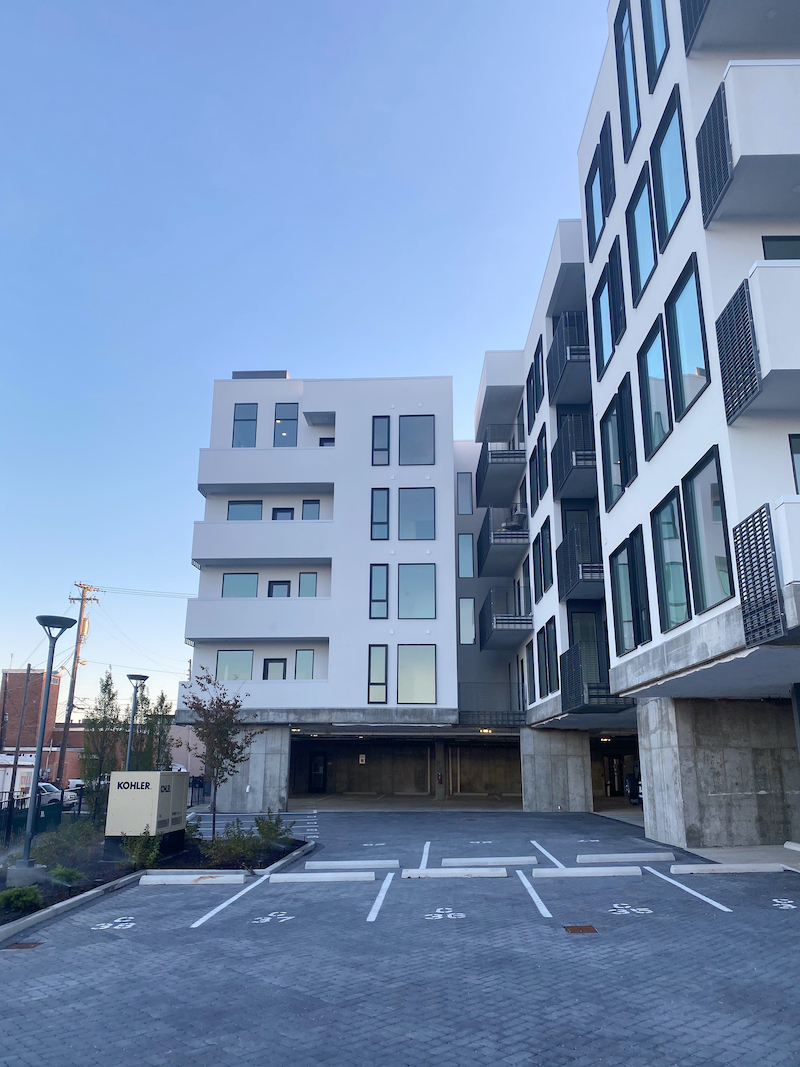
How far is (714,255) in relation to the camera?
1381 centimetres

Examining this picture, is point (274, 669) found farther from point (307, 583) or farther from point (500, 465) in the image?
point (500, 465)

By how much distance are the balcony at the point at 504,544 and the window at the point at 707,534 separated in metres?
18.3

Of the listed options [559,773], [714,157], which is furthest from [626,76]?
[559,773]

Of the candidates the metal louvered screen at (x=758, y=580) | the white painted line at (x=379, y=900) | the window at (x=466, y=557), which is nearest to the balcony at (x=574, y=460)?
the metal louvered screen at (x=758, y=580)

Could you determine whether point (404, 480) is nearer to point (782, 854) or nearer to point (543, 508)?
point (543, 508)

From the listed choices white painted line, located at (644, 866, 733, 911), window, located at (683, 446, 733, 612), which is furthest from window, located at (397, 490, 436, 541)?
white painted line, located at (644, 866, 733, 911)

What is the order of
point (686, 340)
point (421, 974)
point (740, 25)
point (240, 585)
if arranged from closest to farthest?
1. point (421, 974)
2. point (740, 25)
3. point (686, 340)
4. point (240, 585)

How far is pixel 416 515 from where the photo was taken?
3562 centimetres

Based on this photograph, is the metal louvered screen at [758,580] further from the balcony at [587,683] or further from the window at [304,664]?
the window at [304,664]

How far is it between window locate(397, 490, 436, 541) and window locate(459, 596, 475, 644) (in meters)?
7.14

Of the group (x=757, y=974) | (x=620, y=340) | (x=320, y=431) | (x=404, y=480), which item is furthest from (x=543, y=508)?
(x=757, y=974)

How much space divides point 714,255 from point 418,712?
23.3 m

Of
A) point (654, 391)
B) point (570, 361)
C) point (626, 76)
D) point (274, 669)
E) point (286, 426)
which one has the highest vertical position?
point (626, 76)

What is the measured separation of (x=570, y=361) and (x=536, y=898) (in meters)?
16.7
